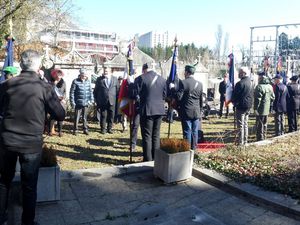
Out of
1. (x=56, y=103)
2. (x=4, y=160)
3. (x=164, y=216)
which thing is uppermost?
(x=56, y=103)

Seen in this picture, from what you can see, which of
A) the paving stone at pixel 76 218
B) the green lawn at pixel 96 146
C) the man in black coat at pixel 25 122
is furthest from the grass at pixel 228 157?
the man in black coat at pixel 25 122

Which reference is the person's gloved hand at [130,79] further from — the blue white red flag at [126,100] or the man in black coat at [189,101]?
the man in black coat at [189,101]

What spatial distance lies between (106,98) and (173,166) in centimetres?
537

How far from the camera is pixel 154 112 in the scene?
284 inches

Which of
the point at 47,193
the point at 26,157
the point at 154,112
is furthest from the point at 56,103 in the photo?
the point at 154,112

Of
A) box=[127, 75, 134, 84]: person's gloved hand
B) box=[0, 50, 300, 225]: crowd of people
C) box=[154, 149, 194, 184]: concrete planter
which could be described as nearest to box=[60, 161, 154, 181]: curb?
box=[154, 149, 194, 184]: concrete planter

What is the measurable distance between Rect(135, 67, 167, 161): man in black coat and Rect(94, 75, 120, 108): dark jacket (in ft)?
12.2

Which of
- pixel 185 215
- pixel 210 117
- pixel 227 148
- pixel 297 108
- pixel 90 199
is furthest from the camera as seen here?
pixel 210 117

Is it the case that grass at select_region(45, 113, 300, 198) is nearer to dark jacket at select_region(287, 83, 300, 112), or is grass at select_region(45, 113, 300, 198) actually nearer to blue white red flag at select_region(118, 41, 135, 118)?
blue white red flag at select_region(118, 41, 135, 118)

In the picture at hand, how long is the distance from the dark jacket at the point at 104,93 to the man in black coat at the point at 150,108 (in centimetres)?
372

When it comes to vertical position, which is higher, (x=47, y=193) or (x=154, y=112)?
(x=154, y=112)

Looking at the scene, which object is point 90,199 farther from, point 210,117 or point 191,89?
point 210,117

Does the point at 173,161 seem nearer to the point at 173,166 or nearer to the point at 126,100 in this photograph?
the point at 173,166

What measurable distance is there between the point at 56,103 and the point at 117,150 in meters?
4.72
